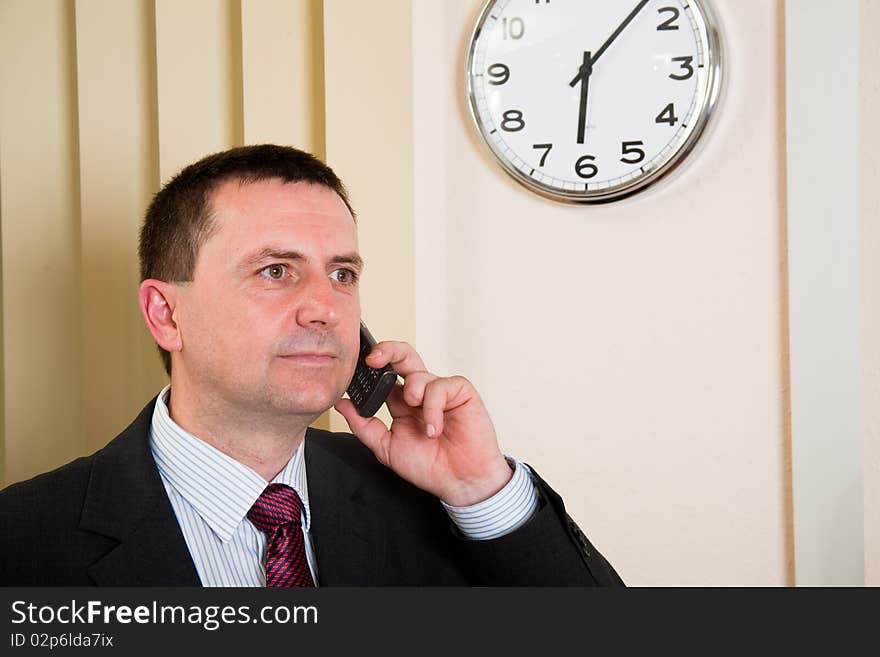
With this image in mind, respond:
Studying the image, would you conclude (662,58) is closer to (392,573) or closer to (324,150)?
(324,150)

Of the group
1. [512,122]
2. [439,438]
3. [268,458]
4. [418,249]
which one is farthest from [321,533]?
[512,122]

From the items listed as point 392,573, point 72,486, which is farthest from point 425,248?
point 72,486

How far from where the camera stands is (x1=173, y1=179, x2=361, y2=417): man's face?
1375 mm

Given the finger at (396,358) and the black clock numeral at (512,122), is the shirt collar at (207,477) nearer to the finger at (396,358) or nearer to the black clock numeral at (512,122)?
the finger at (396,358)

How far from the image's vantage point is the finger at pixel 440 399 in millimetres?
1461

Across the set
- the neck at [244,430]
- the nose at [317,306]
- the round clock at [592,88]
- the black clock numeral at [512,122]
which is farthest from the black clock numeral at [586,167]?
the neck at [244,430]

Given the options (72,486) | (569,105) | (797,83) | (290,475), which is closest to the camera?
(72,486)

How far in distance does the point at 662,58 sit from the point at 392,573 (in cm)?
115

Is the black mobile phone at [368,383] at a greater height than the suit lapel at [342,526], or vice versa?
the black mobile phone at [368,383]

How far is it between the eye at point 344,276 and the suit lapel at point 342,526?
300 millimetres

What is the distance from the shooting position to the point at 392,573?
4.97 feet

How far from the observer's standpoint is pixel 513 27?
1964mm

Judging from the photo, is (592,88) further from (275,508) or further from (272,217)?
(275,508)

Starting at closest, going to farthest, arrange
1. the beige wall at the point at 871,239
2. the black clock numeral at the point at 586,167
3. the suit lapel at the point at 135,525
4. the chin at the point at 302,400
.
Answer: the suit lapel at the point at 135,525, the chin at the point at 302,400, the beige wall at the point at 871,239, the black clock numeral at the point at 586,167
